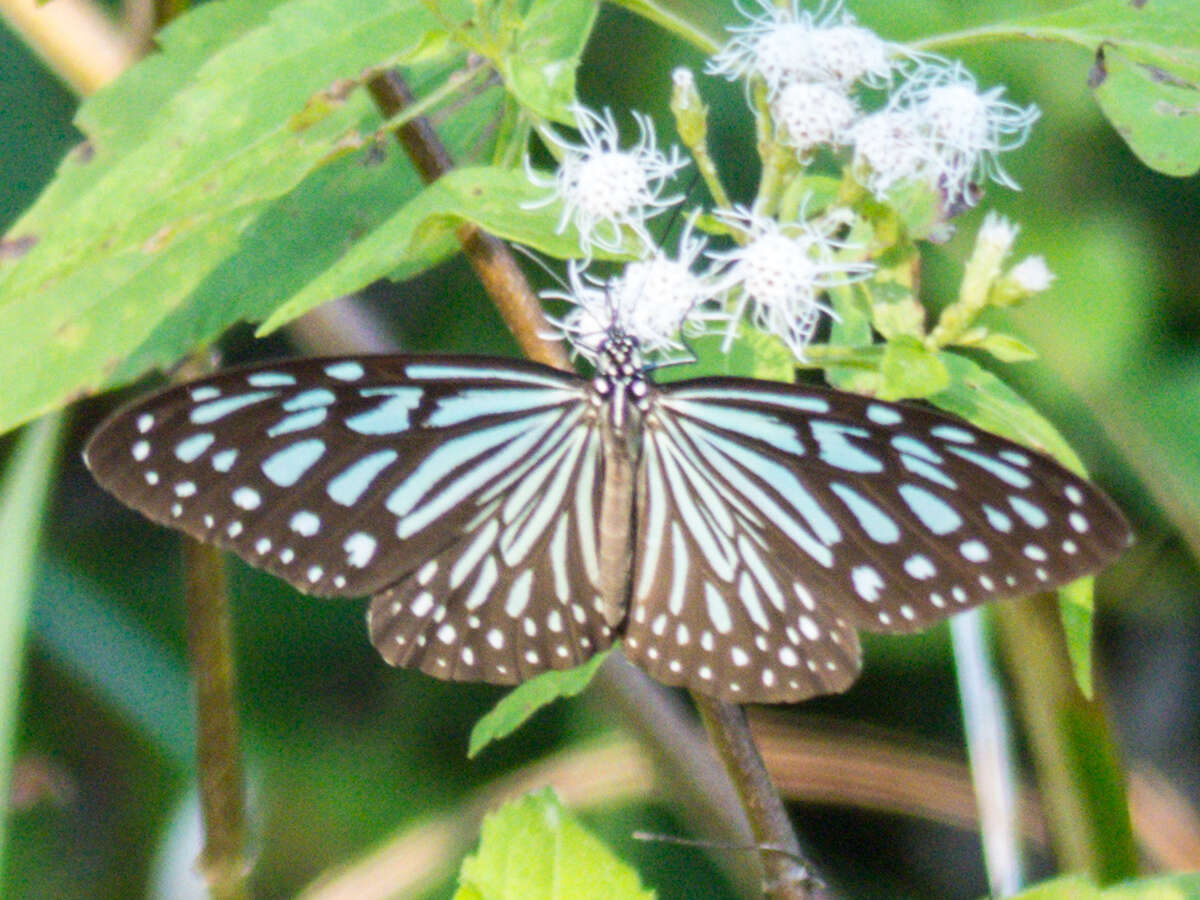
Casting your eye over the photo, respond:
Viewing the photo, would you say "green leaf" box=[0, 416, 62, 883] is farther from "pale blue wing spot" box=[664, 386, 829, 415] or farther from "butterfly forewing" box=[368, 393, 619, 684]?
"pale blue wing spot" box=[664, 386, 829, 415]

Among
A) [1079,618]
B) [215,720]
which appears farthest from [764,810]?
[215,720]

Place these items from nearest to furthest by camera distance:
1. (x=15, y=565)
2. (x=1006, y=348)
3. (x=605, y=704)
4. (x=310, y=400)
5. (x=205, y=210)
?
1. (x=205, y=210)
2. (x=1006, y=348)
3. (x=310, y=400)
4. (x=15, y=565)
5. (x=605, y=704)

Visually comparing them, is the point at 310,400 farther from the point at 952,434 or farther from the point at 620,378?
the point at 952,434

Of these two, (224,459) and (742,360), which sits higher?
(224,459)

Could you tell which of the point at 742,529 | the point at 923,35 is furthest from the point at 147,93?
the point at 923,35

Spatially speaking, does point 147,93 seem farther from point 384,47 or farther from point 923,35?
point 923,35
